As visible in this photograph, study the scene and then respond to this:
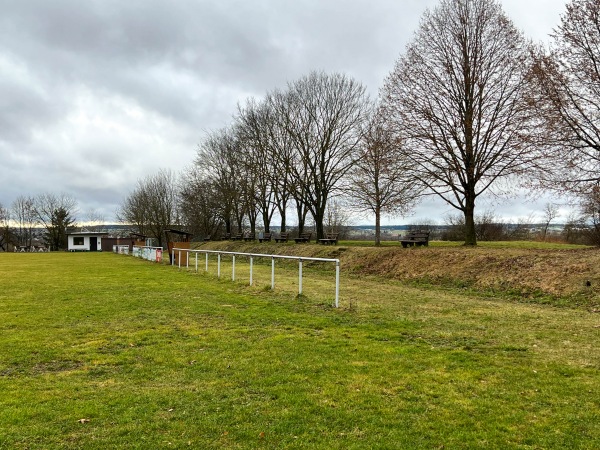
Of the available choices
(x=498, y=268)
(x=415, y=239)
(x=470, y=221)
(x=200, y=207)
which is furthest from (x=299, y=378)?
(x=200, y=207)

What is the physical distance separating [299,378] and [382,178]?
2144 cm

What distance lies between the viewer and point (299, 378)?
5.26 meters

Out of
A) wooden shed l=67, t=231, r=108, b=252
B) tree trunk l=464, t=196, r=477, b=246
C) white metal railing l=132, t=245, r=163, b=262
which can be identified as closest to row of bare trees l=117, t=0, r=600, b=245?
tree trunk l=464, t=196, r=477, b=246

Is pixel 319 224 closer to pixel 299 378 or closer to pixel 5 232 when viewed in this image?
pixel 299 378

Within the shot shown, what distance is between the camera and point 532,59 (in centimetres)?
1936

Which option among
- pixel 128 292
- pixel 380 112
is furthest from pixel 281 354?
pixel 380 112

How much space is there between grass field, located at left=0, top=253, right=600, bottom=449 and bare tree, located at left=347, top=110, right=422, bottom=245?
43.6ft

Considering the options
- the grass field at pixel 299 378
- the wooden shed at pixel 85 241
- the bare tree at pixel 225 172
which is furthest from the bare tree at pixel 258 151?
the wooden shed at pixel 85 241

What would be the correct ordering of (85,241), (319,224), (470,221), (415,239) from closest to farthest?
(470,221)
(415,239)
(319,224)
(85,241)

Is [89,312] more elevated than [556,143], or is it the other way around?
[556,143]

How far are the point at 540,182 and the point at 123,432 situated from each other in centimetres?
1858

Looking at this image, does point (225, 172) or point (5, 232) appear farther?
point (5, 232)

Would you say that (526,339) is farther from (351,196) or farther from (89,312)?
(351,196)

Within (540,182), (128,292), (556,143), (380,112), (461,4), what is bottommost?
(128,292)
